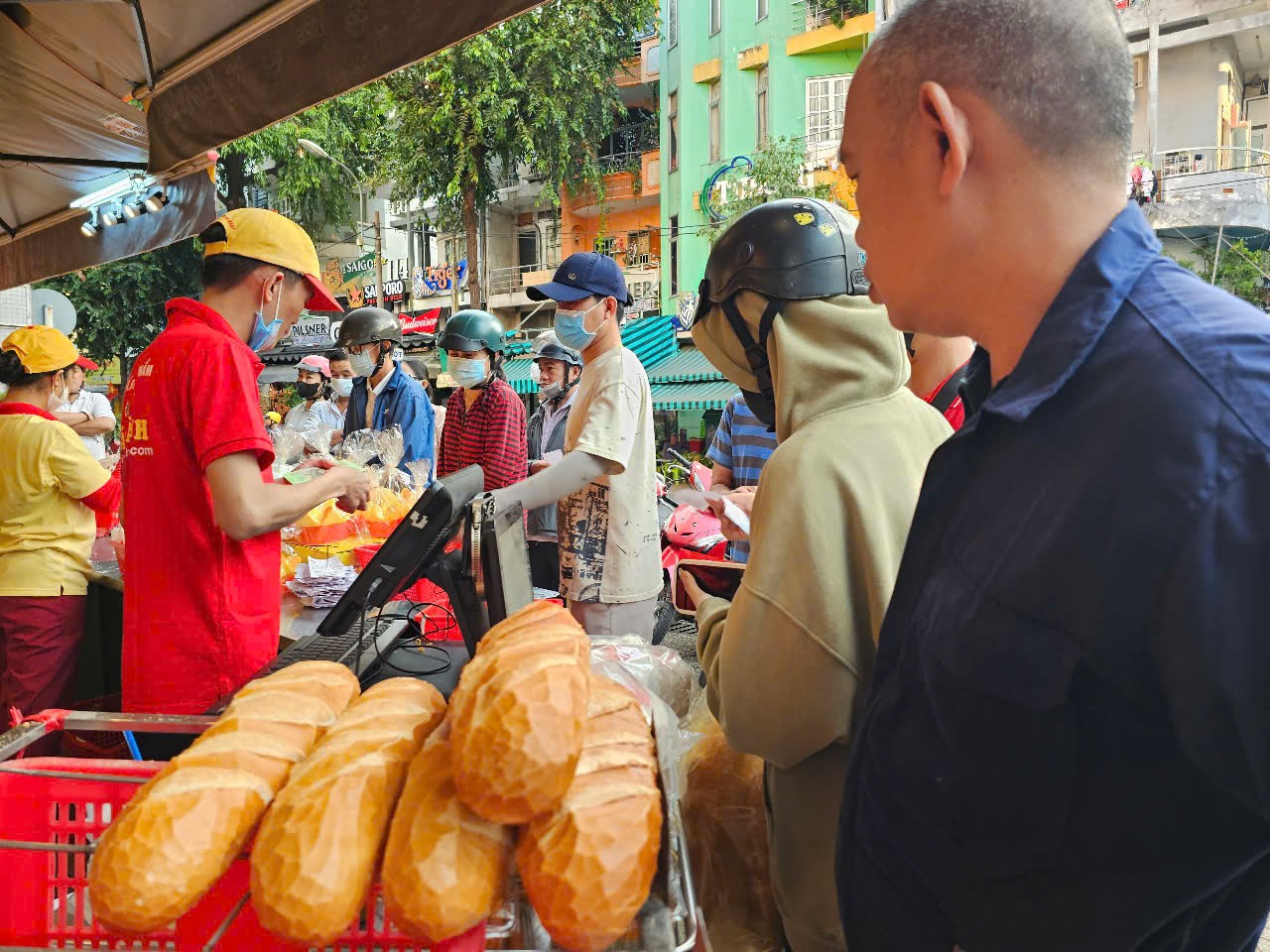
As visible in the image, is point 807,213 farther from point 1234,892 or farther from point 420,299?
point 420,299

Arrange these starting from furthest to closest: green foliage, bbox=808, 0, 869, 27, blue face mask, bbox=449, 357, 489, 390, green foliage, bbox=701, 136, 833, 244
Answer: green foliage, bbox=808, 0, 869, 27, green foliage, bbox=701, 136, 833, 244, blue face mask, bbox=449, 357, 489, 390

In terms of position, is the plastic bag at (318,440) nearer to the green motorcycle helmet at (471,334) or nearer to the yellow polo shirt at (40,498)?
the green motorcycle helmet at (471,334)

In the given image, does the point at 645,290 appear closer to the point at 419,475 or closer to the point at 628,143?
the point at 628,143

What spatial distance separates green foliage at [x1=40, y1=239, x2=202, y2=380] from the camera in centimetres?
1952

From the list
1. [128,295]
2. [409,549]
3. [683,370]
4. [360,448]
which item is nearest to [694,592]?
[409,549]

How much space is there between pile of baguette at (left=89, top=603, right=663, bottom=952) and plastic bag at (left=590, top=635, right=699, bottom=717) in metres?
0.65

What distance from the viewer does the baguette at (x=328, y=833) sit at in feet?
3.08

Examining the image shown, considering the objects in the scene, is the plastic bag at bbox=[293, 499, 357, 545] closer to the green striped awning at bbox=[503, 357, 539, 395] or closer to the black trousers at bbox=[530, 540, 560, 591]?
the black trousers at bbox=[530, 540, 560, 591]

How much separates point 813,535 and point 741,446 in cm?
320

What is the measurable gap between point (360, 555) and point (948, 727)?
2.95m

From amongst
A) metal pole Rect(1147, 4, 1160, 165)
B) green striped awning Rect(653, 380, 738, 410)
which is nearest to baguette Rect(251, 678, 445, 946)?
green striped awning Rect(653, 380, 738, 410)

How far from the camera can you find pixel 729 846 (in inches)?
64.7

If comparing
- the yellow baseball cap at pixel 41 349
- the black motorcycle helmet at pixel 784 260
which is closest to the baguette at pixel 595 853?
the black motorcycle helmet at pixel 784 260

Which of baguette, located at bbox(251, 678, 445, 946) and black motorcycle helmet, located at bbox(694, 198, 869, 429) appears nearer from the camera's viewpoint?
baguette, located at bbox(251, 678, 445, 946)
